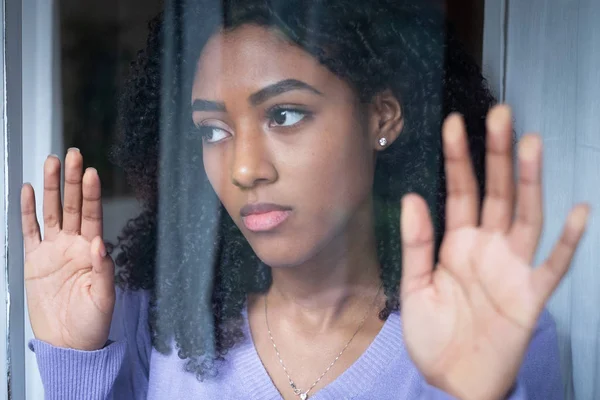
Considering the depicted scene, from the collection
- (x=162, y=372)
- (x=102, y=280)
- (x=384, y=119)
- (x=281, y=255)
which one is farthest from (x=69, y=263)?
(x=384, y=119)

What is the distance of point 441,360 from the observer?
634 millimetres

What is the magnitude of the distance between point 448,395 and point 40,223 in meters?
0.58

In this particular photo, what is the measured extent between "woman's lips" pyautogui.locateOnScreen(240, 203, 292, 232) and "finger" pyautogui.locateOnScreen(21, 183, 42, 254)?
30 centimetres

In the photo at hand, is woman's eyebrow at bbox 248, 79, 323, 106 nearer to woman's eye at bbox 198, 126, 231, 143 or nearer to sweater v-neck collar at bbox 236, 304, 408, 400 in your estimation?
woman's eye at bbox 198, 126, 231, 143

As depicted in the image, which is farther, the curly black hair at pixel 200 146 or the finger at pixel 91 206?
the finger at pixel 91 206

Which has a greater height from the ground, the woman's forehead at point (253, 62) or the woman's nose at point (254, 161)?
the woman's forehead at point (253, 62)

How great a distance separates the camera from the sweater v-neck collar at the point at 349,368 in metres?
0.76

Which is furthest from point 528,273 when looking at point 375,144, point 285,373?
point 285,373

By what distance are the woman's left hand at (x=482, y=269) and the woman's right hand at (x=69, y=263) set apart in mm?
405

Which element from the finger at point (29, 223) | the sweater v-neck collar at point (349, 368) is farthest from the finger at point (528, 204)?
the finger at point (29, 223)

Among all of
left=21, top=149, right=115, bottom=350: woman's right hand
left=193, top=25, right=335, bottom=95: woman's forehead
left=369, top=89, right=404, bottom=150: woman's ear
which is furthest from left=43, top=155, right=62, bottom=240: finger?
left=369, top=89, right=404, bottom=150: woman's ear

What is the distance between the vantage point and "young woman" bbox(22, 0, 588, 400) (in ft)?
2.01

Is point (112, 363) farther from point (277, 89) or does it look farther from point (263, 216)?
point (277, 89)

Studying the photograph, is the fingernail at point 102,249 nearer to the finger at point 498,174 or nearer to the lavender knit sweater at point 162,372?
the lavender knit sweater at point 162,372
